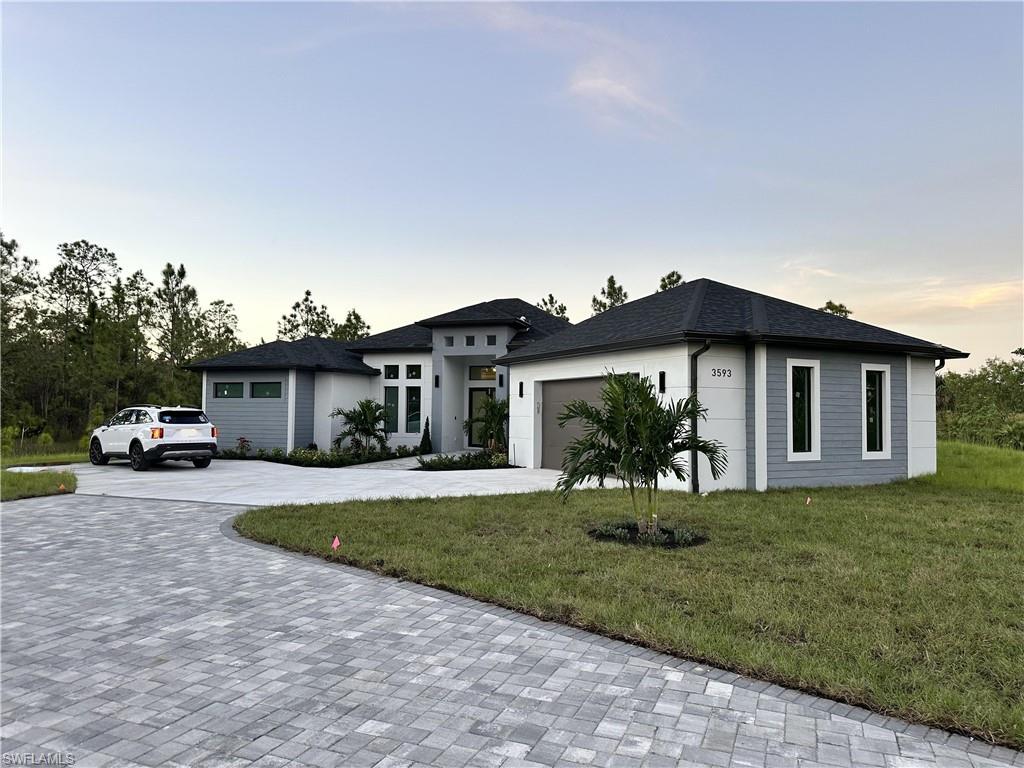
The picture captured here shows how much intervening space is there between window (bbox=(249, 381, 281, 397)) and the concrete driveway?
3.68m

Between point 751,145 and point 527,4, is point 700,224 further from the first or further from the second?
point 527,4

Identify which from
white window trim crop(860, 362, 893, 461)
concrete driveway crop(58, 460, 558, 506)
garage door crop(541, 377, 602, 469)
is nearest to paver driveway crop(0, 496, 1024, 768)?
concrete driveway crop(58, 460, 558, 506)

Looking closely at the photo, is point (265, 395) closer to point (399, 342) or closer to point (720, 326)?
point (399, 342)

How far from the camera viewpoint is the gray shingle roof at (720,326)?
33.9 feet

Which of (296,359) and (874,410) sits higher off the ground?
(296,359)

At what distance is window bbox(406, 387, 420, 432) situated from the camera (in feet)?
68.5

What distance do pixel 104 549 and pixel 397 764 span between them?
5.59 meters

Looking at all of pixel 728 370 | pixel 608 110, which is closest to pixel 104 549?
pixel 728 370

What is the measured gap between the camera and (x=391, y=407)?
69.5 ft

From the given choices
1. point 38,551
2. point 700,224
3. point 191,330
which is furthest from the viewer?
point 191,330

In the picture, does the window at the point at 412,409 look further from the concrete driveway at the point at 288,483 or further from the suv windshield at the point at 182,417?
the suv windshield at the point at 182,417

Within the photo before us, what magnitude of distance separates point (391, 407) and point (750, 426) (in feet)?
45.4

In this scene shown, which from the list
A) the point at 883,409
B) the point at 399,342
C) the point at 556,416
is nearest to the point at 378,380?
the point at 399,342

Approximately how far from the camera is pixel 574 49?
37.9 feet
